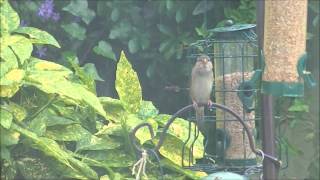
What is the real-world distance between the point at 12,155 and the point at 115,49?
1187mm

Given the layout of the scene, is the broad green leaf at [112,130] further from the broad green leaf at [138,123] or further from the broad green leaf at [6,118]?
the broad green leaf at [6,118]

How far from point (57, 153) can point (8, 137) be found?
0.17 m

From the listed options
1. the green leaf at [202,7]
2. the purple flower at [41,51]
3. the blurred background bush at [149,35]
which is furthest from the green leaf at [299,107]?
the purple flower at [41,51]

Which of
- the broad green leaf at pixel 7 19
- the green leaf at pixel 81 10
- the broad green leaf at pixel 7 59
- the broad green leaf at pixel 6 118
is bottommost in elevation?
the broad green leaf at pixel 6 118

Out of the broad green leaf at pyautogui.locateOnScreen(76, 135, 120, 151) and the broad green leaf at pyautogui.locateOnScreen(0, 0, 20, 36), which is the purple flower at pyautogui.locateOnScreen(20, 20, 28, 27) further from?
the broad green leaf at pyautogui.locateOnScreen(76, 135, 120, 151)

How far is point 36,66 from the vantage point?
2846mm

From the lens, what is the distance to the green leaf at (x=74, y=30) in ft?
11.9

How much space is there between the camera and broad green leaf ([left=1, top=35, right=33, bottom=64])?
8.81ft

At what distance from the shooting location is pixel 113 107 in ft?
9.63

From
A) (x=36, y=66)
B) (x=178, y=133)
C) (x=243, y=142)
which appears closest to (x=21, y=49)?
(x=36, y=66)

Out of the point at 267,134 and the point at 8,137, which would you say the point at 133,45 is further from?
the point at 267,134

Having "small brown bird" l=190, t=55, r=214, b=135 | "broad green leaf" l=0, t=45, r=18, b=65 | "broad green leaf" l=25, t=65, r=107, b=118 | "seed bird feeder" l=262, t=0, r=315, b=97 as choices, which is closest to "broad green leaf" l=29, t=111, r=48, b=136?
"broad green leaf" l=25, t=65, r=107, b=118

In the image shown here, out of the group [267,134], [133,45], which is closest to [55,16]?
[133,45]

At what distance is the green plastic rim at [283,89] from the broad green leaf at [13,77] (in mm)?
882
